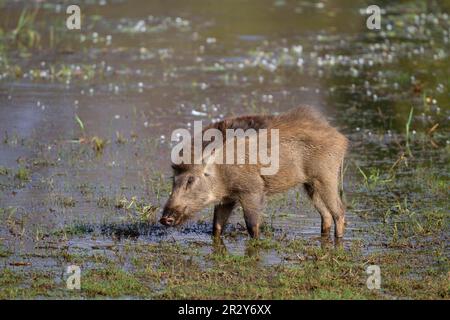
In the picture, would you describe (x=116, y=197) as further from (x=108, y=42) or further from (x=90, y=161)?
(x=108, y=42)

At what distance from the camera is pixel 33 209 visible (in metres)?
10.7

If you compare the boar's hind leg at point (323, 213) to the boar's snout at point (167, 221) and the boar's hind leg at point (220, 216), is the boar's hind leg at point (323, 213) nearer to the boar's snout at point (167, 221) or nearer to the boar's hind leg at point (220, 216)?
the boar's hind leg at point (220, 216)

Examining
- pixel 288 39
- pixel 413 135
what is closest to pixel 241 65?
pixel 288 39

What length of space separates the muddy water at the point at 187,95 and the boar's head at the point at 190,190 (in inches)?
12.7

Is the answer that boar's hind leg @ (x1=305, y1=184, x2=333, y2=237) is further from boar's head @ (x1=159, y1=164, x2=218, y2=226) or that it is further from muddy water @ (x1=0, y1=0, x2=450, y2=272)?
boar's head @ (x1=159, y1=164, x2=218, y2=226)

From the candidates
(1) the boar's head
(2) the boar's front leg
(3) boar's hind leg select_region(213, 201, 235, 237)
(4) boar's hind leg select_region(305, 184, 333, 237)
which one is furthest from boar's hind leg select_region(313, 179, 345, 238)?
(1) the boar's head

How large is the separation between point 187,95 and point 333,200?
6.75 m

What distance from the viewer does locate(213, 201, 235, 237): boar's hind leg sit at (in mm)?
10055

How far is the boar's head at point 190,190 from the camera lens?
988cm

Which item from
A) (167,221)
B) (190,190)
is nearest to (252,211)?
(190,190)

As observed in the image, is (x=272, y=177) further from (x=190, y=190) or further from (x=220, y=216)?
(x=190, y=190)

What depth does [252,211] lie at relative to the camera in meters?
9.94

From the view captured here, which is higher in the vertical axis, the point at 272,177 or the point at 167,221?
the point at 272,177

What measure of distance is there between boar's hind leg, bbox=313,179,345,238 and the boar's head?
1154 millimetres
